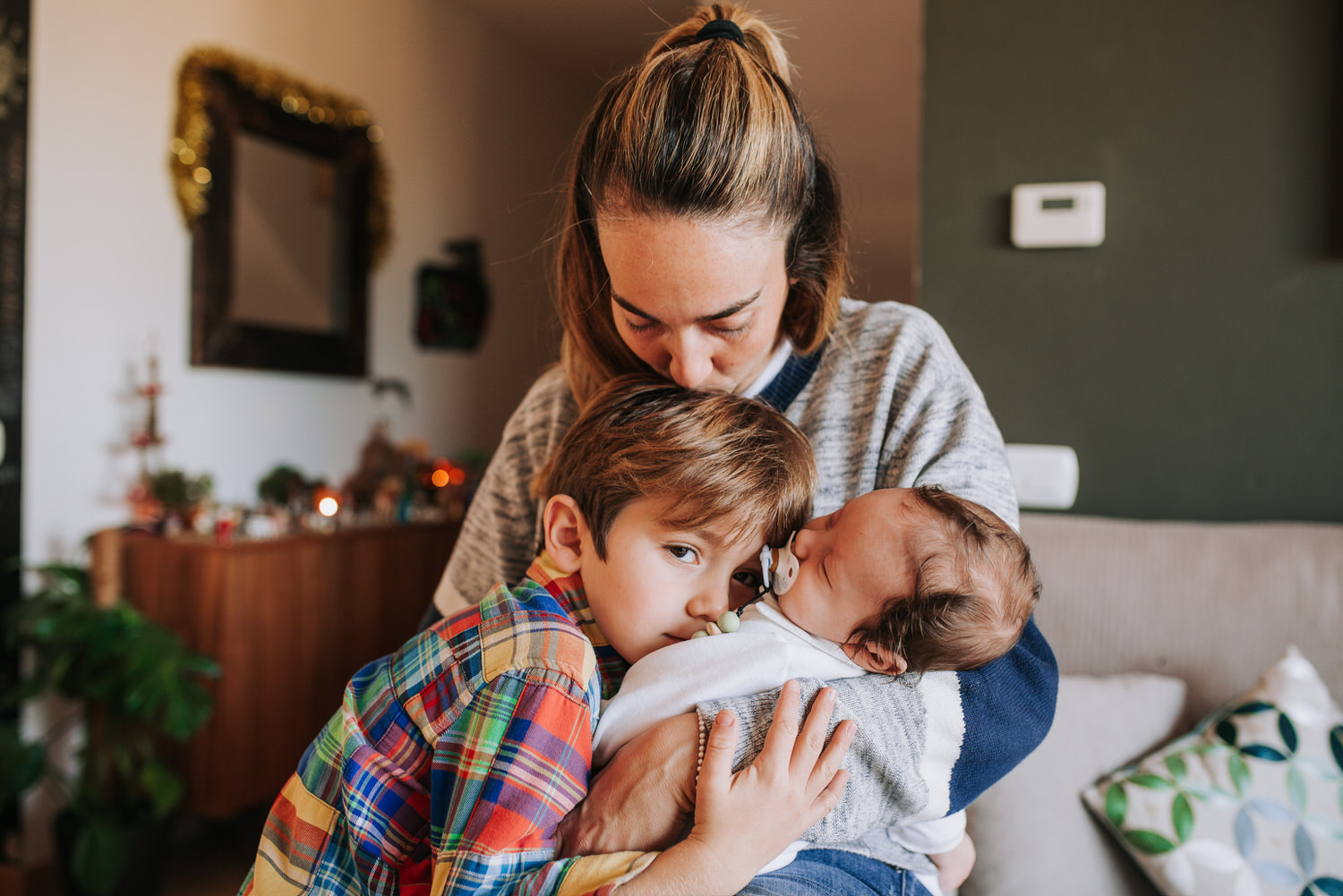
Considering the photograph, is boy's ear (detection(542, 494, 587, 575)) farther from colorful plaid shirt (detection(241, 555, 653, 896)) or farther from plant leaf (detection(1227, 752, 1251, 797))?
plant leaf (detection(1227, 752, 1251, 797))

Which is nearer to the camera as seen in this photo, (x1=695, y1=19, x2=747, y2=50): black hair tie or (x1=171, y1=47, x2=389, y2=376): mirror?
(x1=695, y1=19, x2=747, y2=50): black hair tie

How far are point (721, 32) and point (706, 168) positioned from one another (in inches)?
8.2

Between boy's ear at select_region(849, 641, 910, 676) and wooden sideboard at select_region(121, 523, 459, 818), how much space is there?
2186mm

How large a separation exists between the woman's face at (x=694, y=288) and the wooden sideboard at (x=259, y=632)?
2.05m

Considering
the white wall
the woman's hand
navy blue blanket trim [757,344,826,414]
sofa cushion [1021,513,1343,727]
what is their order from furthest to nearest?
the white wall, sofa cushion [1021,513,1343,727], navy blue blanket trim [757,344,826,414], the woman's hand

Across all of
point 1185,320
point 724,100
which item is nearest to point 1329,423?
point 1185,320

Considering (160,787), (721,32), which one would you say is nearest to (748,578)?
(721,32)

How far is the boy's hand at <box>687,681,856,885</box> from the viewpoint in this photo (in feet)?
2.31

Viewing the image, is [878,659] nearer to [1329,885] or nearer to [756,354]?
[756,354]

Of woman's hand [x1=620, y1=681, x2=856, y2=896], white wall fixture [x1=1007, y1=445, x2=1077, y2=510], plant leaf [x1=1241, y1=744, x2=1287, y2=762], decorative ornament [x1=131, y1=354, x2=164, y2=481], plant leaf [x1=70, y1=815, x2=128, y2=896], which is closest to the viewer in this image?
woman's hand [x1=620, y1=681, x2=856, y2=896]

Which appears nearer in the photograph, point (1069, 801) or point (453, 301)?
point (1069, 801)

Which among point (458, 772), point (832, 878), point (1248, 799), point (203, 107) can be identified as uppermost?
point (203, 107)

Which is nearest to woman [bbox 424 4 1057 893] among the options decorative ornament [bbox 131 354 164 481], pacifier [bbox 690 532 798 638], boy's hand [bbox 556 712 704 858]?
boy's hand [bbox 556 712 704 858]

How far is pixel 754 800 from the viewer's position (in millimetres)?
714
